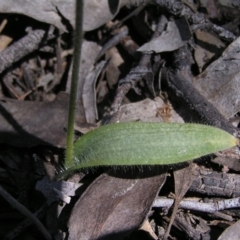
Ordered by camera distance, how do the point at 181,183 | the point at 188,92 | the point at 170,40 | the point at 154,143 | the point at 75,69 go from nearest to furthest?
the point at 75,69 → the point at 154,143 → the point at 181,183 → the point at 188,92 → the point at 170,40

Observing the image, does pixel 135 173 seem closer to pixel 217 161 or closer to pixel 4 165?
pixel 217 161

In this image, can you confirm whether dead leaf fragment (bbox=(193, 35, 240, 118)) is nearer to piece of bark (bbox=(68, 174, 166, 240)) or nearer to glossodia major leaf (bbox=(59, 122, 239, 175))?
glossodia major leaf (bbox=(59, 122, 239, 175))

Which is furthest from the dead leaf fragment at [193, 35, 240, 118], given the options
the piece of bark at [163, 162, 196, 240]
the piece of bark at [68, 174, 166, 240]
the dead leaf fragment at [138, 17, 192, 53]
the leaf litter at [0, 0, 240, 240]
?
the piece of bark at [68, 174, 166, 240]

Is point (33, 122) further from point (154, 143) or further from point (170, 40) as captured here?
point (170, 40)

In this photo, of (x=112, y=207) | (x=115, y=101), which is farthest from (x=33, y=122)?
(x=112, y=207)

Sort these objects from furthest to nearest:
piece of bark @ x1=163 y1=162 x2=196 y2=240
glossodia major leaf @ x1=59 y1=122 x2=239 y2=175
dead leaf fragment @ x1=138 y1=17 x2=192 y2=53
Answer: dead leaf fragment @ x1=138 y1=17 x2=192 y2=53 < piece of bark @ x1=163 y1=162 x2=196 y2=240 < glossodia major leaf @ x1=59 y1=122 x2=239 y2=175

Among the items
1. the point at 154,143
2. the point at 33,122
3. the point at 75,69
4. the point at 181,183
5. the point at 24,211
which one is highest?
the point at 75,69
